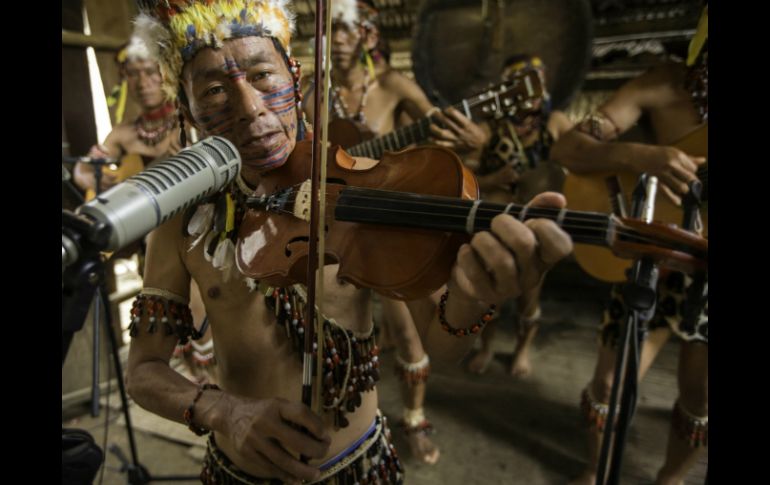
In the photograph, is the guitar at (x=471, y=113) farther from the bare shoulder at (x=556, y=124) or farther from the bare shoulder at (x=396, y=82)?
the bare shoulder at (x=556, y=124)

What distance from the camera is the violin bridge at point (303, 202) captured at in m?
0.84

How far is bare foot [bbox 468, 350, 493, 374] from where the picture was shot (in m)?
3.13

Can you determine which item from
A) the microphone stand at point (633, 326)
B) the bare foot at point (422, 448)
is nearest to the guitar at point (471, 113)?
the microphone stand at point (633, 326)

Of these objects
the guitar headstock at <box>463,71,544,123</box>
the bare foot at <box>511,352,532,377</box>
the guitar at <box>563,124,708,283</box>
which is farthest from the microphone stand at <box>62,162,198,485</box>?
the bare foot at <box>511,352,532,377</box>

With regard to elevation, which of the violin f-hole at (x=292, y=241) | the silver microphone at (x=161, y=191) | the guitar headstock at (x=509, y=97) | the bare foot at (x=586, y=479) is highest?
the guitar headstock at (x=509, y=97)

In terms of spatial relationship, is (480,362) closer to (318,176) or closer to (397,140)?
(397,140)

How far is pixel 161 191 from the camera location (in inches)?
22.3

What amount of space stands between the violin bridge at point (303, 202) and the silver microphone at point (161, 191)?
16 cm

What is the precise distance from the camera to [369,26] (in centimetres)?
264

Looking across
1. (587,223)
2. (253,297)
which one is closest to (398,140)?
(253,297)

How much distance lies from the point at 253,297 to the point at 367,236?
1.31 ft
